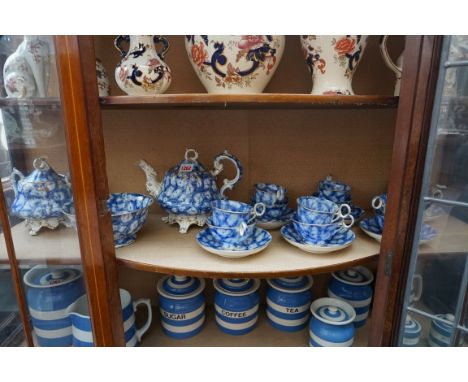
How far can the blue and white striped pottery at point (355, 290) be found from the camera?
2.69 feet

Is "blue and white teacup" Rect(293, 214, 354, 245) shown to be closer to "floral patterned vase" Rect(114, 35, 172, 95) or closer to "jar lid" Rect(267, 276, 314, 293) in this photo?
"jar lid" Rect(267, 276, 314, 293)

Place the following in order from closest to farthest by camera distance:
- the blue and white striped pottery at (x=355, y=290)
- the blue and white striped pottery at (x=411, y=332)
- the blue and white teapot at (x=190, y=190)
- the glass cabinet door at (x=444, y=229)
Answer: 1. the glass cabinet door at (x=444, y=229)
2. the blue and white striped pottery at (x=411, y=332)
3. the blue and white teapot at (x=190, y=190)
4. the blue and white striped pottery at (x=355, y=290)

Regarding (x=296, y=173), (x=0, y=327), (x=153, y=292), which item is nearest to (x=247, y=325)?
(x=153, y=292)

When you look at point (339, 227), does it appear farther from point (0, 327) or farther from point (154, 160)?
point (0, 327)

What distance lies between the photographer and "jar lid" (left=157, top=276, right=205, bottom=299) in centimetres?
79

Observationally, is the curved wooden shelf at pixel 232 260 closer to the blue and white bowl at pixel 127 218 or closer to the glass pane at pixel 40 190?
the blue and white bowl at pixel 127 218

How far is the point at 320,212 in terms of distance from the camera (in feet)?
2.07

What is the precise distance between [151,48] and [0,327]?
710mm

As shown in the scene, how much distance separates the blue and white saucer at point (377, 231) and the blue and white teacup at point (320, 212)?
0.10 meters

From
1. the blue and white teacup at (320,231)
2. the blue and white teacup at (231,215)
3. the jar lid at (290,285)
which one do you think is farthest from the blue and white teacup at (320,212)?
the jar lid at (290,285)

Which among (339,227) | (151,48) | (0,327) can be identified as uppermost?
(151,48)

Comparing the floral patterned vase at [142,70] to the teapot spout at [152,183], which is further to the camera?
the teapot spout at [152,183]

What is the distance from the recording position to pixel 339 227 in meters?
0.64

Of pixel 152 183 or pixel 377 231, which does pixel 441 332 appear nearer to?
pixel 377 231
